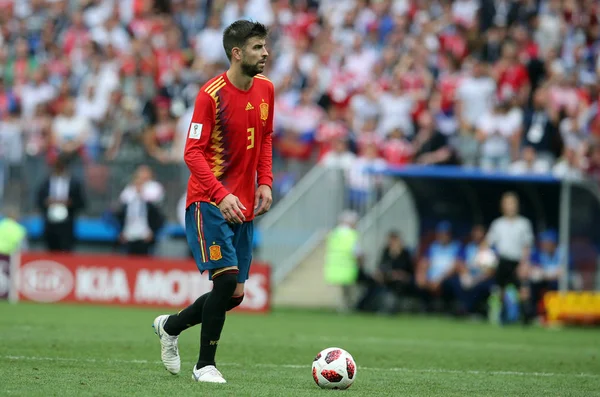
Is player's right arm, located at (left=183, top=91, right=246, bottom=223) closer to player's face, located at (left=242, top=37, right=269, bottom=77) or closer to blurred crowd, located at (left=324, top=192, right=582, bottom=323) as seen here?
player's face, located at (left=242, top=37, right=269, bottom=77)

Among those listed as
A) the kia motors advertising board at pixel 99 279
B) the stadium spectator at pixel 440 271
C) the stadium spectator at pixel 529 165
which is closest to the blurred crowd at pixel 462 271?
the stadium spectator at pixel 440 271

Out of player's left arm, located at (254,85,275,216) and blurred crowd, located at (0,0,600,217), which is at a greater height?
blurred crowd, located at (0,0,600,217)

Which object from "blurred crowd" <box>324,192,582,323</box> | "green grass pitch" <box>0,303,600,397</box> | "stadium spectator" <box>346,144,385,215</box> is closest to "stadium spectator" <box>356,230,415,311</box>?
"blurred crowd" <box>324,192,582,323</box>

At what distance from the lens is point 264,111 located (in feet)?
27.8

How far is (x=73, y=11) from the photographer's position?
2775 centimetres

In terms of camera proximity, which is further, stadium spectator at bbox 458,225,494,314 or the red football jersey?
stadium spectator at bbox 458,225,494,314

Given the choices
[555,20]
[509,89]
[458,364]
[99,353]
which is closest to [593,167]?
[509,89]

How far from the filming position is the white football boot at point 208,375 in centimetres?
805

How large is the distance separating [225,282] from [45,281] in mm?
12346

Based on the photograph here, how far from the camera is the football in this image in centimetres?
801

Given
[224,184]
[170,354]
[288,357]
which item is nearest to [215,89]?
[224,184]

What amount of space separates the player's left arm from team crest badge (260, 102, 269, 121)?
47 millimetres

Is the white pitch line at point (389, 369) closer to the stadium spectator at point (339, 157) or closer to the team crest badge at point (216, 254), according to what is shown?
the team crest badge at point (216, 254)

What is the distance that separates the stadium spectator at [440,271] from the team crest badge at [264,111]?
472 inches
